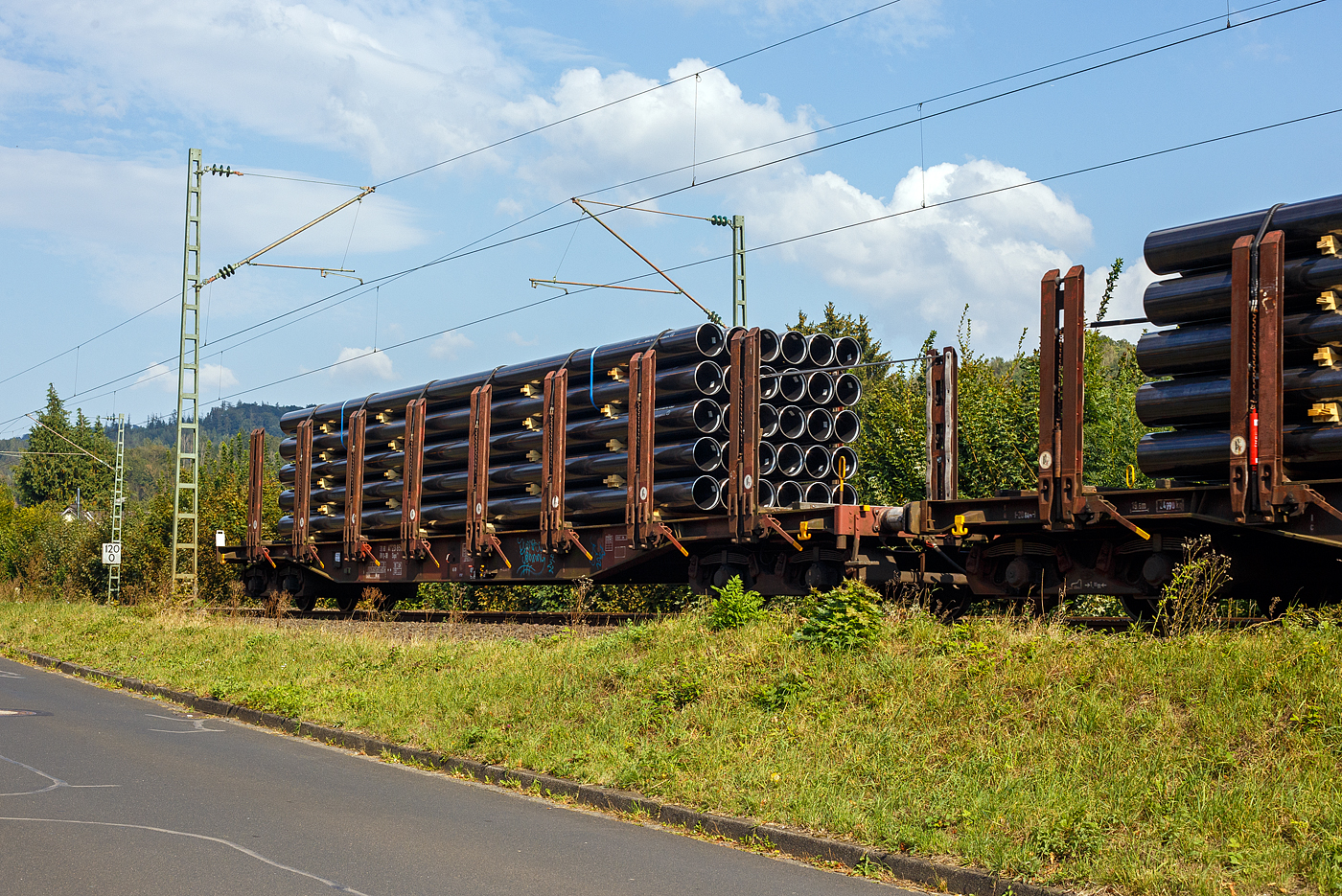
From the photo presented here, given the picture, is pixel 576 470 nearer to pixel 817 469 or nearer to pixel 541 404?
pixel 541 404

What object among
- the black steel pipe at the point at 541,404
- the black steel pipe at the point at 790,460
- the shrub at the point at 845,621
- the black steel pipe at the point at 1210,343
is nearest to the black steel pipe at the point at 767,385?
the black steel pipe at the point at 541,404

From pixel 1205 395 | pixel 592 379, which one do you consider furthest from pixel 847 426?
pixel 1205 395

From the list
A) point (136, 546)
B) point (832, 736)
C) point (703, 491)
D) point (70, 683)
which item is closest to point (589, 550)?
point (703, 491)

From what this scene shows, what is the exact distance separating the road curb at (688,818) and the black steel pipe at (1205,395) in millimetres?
6172

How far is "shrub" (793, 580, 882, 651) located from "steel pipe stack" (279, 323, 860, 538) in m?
6.29

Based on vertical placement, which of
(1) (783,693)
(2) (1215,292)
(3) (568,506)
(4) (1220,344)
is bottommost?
(1) (783,693)

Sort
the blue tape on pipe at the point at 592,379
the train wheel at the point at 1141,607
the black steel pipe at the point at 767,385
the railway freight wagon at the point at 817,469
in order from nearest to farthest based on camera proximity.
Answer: the railway freight wagon at the point at 817,469 < the train wheel at the point at 1141,607 < the black steel pipe at the point at 767,385 < the blue tape on pipe at the point at 592,379

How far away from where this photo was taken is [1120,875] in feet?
19.1

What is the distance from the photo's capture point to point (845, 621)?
33.4 feet

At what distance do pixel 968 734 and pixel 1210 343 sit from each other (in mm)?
5182

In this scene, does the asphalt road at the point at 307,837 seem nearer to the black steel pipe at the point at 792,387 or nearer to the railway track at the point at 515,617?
the railway track at the point at 515,617

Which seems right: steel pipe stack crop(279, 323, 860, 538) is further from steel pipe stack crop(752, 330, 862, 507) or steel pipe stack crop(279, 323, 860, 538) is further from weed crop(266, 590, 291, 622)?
weed crop(266, 590, 291, 622)

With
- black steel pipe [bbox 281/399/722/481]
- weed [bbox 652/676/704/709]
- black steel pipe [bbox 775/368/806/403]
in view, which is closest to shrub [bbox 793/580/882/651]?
weed [bbox 652/676/704/709]

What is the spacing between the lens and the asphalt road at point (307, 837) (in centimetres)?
619
